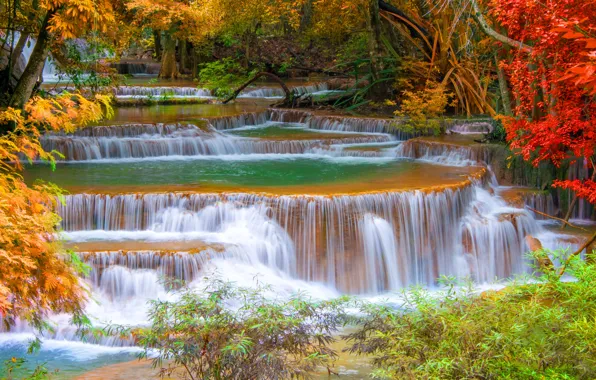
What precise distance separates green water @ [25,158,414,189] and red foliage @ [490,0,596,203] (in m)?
2.90

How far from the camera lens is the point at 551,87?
38.4 feet

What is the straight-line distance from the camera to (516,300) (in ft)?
21.5

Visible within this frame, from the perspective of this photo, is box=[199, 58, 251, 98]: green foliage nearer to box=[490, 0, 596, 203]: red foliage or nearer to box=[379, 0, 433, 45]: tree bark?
box=[379, 0, 433, 45]: tree bark

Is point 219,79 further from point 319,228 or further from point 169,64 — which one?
point 319,228

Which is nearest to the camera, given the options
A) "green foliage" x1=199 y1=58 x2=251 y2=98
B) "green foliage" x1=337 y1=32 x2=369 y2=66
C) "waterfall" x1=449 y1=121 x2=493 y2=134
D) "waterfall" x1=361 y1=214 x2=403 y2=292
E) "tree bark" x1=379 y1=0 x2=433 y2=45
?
"waterfall" x1=361 y1=214 x2=403 y2=292

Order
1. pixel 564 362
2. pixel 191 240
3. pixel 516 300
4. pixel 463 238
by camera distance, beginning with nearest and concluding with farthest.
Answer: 1. pixel 564 362
2. pixel 516 300
3. pixel 191 240
4. pixel 463 238

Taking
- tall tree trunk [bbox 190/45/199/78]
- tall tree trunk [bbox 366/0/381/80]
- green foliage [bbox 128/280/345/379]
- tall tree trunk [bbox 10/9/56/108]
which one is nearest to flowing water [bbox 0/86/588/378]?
tall tree trunk [bbox 10/9/56/108]

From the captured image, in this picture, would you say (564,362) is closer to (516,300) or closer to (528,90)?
(516,300)

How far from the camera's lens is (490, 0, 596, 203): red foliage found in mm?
10367

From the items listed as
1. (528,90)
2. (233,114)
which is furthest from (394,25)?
(528,90)

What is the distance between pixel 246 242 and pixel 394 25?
12163 millimetres

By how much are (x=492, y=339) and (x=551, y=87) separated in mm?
7433

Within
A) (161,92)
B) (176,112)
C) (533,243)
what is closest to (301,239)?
(533,243)

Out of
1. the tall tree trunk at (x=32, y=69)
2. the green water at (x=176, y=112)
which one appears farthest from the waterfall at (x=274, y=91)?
the tall tree trunk at (x=32, y=69)
